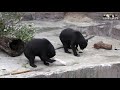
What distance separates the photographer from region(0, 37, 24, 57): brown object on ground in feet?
26.7

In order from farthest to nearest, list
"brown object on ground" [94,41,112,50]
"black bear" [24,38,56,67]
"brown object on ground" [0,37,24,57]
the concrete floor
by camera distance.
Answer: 1. "brown object on ground" [94,41,112,50]
2. "brown object on ground" [0,37,24,57]
3. "black bear" [24,38,56,67]
4. the concrete floor

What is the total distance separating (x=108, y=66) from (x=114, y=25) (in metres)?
3.51

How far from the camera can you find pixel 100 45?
9.26m

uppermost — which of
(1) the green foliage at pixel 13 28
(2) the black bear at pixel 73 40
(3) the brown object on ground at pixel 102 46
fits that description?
(1) the green foliage at pixel 13 28

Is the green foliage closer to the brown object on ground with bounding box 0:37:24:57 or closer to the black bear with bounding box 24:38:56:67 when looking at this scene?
the brown object on ground with bounding box 0:37:24:57

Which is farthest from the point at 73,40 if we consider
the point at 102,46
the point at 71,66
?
the point at 71,66

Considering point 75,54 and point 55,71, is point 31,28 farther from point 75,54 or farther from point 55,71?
point 55,71

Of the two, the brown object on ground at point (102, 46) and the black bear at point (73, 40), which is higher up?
the black bear at point (73, 40)

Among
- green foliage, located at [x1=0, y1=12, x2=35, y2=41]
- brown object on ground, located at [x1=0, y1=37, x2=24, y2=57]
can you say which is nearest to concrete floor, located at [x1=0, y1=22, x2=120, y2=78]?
brown object on ground, located at [x1=0, y1=37, x2=24, y2=57]

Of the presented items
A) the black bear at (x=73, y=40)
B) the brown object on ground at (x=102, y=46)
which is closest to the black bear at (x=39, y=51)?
the black bear at (x=73, y=40)

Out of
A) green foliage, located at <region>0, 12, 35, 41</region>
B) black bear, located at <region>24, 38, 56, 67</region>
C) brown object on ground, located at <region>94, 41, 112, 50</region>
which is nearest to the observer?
black bear, located at <region>24, 38, 56, 67</region>

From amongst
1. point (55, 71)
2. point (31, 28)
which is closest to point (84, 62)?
point (55, 71)

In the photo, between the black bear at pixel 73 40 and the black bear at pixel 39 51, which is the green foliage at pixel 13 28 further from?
the black bear at pixel 39 51

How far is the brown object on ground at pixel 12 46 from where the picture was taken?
814cm
